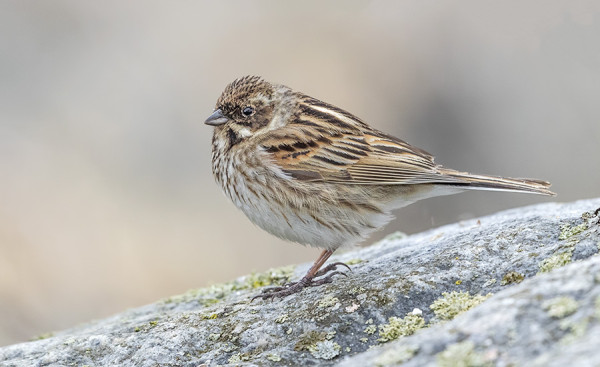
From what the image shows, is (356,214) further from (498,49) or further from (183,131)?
(498,49)

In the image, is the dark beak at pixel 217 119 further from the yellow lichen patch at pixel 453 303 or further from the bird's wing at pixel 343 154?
the yellow lichen patch at pixel 453 303

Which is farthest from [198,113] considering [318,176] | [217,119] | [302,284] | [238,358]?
[238,358]

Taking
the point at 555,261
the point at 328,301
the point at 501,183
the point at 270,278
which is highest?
the point at 270,278

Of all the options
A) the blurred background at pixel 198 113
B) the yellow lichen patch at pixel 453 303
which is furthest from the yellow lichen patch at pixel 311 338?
the blurred background at pixel 198 113

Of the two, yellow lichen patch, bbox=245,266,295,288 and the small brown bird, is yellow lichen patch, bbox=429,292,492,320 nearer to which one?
the small brown bird

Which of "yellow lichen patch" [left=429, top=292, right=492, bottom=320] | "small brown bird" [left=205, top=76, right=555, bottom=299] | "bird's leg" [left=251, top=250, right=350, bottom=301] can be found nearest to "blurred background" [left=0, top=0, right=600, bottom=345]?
"small brown bird" [left=205, top=76, right=555, bottom=299]

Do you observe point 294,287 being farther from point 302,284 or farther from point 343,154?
point 343,154
